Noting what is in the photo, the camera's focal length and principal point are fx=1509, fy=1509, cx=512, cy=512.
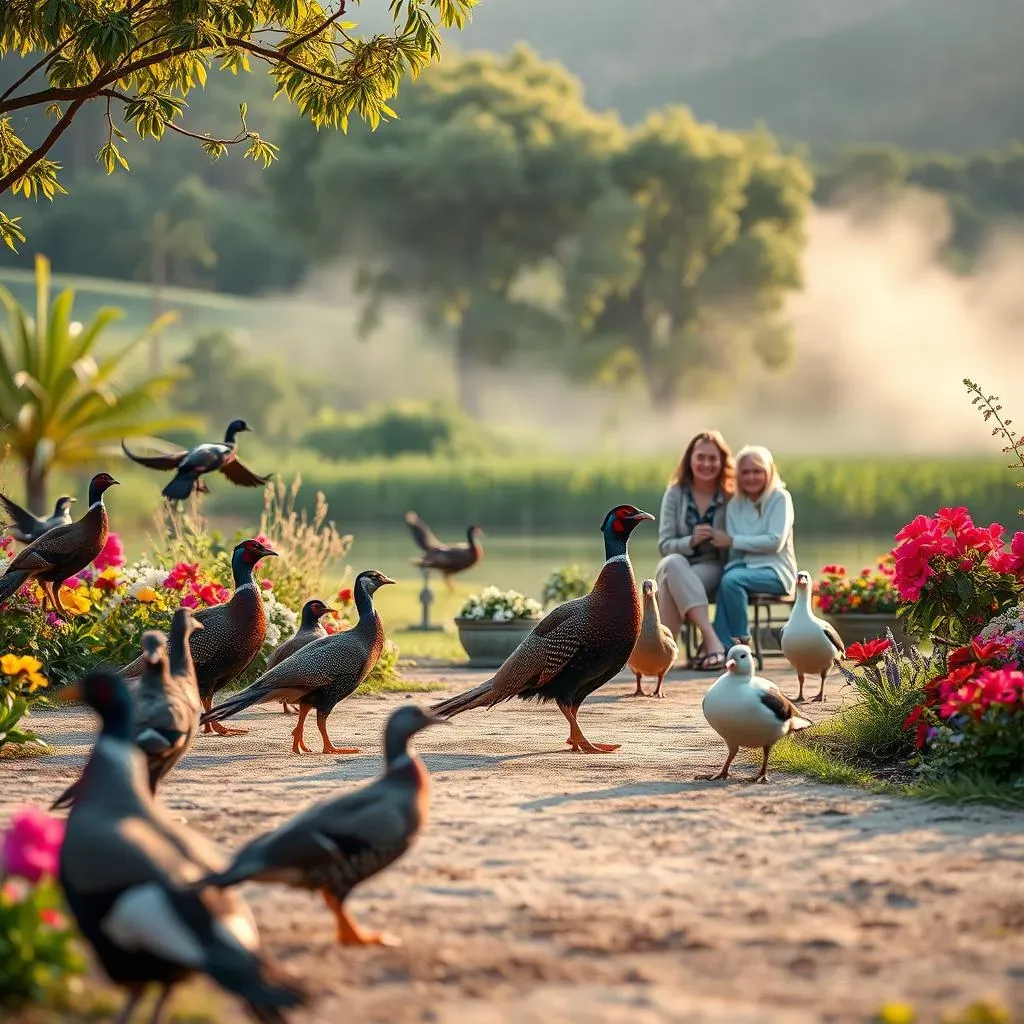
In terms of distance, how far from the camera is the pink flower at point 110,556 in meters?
11.4

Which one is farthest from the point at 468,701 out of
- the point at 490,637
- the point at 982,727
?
the point at 490,637

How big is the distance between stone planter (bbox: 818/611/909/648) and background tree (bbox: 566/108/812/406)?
38.9 meters

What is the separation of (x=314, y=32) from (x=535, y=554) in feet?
76.0

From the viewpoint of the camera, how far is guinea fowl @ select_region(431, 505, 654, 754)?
774cm

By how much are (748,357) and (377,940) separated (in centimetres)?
5181

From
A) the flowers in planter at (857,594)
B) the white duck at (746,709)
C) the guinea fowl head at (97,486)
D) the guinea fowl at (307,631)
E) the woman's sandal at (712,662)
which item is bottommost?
the woman's sandal at (712,662)

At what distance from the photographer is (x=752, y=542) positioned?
11398 mm

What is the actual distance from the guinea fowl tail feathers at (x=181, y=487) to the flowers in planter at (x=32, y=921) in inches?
270

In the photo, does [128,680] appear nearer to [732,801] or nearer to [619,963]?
[732,801]

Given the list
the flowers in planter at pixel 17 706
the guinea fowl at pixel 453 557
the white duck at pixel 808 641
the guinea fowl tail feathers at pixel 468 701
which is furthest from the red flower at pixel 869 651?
the guinea fowl at pixel 453 557

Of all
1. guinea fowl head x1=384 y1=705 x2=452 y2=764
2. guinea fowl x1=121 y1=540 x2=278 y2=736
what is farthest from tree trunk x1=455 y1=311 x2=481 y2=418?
guinea fowl head x1=384 y1=705 x2=452 y2=764

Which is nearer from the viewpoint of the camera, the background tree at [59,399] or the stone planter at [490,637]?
the stone planter at [490,637]

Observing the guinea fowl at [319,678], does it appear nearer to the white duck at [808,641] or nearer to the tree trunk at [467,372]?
the white duck at [808,641]

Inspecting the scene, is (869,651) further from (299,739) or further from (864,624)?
(864,624)
